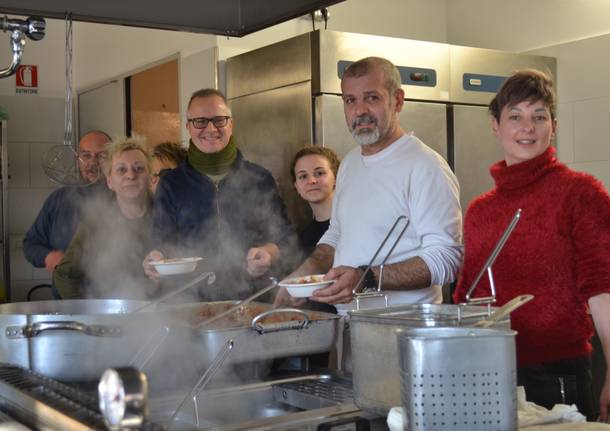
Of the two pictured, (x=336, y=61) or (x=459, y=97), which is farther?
(x=459, y=97)

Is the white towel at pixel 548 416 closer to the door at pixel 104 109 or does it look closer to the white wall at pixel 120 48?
the white wall at pixel 120 48

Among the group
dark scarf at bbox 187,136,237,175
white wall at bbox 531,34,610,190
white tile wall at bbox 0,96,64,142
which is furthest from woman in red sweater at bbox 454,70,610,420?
white tile wall at bbox 0,96,64,142

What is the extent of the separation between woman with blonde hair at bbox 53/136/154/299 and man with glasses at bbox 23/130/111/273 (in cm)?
29

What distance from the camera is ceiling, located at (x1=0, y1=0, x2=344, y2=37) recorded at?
2.08 meters

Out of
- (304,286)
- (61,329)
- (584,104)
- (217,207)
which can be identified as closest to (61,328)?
(61,329)

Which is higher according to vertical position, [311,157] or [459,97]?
[459,97]

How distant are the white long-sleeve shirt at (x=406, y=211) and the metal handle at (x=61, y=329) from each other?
0.92m

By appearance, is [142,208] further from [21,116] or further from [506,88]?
[21,116]

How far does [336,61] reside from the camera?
3.29 meters

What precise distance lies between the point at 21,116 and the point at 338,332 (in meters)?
4.07

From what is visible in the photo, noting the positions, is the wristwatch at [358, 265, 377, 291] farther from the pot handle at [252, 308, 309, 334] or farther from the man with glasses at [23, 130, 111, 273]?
the man with glasses at [23, 130, 111, 273]

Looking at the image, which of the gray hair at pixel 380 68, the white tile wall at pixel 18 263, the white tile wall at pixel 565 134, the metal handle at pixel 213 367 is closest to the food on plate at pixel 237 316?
the metal handle at pixel 213 367

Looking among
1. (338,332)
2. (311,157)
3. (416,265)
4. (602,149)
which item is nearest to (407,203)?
(416,265)

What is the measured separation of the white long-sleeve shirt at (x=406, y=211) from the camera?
6.91ft
